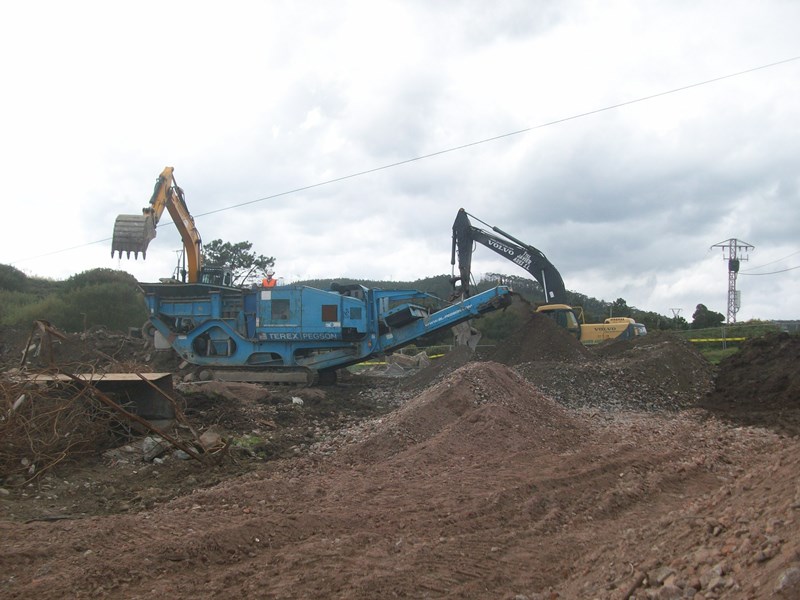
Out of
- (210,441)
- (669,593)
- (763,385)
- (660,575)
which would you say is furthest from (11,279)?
(669,593)

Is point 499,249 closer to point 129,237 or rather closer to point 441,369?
point 441,369

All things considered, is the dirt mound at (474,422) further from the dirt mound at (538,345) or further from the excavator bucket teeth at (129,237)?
the excavator bucket teeth at (129,237)

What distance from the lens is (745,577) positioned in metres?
3.20

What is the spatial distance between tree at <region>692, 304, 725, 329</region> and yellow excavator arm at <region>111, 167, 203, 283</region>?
31111mm

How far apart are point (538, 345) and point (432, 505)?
1201cm

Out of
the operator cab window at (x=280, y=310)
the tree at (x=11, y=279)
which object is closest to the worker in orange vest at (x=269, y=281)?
the operator cab window at (x=280, y=310)

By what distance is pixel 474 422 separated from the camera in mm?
9805

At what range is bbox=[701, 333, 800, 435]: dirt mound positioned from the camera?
1228 centimetres

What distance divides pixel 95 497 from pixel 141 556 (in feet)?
8.03

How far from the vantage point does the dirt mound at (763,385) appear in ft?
40.3

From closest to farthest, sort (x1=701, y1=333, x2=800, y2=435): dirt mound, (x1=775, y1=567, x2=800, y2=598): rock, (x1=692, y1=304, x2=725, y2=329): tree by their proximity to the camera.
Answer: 1. (x1=775, y1=567, x2=800, y2=598): rock
2. (x1=701, y1=333, x2=800, y2=435): dirt mound
3. (x1=692, y1=304, x2=725, y2=329): tree

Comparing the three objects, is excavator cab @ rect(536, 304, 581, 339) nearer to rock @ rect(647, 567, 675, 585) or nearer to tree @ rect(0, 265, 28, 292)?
rock @ rect(647, 567, 675, 585)

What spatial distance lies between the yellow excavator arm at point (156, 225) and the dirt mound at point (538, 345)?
378 inches

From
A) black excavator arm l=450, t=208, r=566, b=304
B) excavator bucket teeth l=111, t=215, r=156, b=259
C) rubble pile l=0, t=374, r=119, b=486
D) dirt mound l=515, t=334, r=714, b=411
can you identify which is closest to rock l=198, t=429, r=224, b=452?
rubble pile l=0, t=374, r=119, b=486
